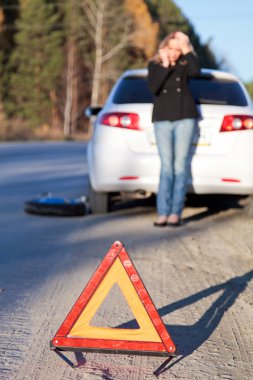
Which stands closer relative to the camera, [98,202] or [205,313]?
[205,313]

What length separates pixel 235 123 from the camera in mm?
6797

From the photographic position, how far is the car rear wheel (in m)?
7.47

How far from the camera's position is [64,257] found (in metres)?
5.34

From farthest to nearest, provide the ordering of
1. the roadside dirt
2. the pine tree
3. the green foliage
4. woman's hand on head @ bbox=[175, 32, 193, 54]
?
the green foliage → the pine tree → woman's hand on head @ bbox=[175, 32, 193, 54] → the roadside dirt

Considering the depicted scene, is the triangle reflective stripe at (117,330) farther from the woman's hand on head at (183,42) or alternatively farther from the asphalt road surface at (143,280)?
the woman's hand on head at (183,42)

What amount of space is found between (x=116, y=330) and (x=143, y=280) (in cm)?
140

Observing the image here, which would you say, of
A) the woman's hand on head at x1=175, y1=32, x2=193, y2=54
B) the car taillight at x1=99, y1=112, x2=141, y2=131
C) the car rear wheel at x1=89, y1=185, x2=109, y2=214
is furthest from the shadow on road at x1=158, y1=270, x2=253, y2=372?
the car rear wheel at x1=89, y1=185, x2=109, y2=214

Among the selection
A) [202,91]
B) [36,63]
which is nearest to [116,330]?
[202,91]

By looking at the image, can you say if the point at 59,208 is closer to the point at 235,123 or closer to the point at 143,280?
the point at 235,123

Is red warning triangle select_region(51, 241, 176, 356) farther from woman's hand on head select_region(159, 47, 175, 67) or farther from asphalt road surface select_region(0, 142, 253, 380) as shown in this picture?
woman's hand on head select_region(159, 47, 175, 67)

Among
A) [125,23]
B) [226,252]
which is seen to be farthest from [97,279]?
[125,23]

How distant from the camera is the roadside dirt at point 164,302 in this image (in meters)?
3.10

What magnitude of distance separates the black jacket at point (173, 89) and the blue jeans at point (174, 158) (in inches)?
3.3

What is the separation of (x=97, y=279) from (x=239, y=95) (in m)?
4.52
